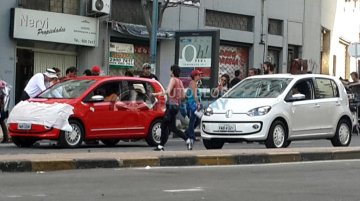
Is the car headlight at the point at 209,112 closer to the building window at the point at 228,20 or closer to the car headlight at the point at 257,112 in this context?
the car headlight at the point at 257,112

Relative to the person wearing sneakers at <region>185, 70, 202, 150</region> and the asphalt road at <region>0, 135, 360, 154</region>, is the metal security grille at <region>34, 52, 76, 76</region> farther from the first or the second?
the person wearing sneakers at <region>185, 70, 202, 150</region>

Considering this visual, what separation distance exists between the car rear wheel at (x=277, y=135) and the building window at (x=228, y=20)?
15378mm

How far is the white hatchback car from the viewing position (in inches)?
571

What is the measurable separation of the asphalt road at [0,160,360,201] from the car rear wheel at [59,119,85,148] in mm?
3798

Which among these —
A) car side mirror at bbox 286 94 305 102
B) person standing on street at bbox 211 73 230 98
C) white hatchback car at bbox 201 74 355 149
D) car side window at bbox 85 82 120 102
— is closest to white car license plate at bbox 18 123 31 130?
car side window at bbox 85 82 120 102

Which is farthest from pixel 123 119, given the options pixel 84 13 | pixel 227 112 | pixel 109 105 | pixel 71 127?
pixel 84 13

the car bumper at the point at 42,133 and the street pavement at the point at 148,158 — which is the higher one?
the car bumper at the point at 42,133

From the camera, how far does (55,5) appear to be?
24.3m

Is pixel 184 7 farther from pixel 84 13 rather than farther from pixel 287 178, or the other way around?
pixel 287 178

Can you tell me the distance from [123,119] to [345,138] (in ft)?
16.5

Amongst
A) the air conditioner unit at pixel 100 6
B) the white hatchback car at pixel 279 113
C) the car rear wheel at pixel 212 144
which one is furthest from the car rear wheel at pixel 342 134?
the air conditioner unit at pixel 100 6

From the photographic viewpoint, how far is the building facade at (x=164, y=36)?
23.5 m

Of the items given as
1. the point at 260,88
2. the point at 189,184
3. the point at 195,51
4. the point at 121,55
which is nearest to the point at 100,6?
the point at 121,55

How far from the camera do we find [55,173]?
11.0m
